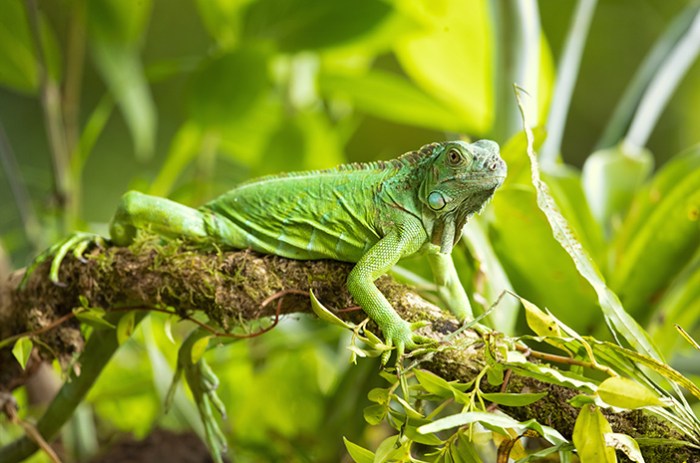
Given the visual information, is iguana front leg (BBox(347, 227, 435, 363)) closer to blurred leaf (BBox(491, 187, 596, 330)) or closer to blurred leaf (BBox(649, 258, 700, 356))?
blurred leaf (BBox(491, 187, 596, 330))

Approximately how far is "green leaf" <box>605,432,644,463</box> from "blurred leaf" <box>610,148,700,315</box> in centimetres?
90

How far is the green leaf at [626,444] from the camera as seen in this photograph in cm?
107

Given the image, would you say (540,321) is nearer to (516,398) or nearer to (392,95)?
(516,398)

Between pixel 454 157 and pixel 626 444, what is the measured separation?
0.71 metres

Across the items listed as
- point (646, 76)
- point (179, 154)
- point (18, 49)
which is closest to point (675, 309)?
point (646, 76)

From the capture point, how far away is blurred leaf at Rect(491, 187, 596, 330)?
71.7 inches

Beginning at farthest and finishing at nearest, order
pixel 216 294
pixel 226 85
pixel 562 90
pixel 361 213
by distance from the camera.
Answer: pixel 226 85
pixel 562 90
pixel 361 213
pixel 216 294

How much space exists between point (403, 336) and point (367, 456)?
245 millimetres

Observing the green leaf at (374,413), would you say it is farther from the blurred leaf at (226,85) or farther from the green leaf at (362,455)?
the blurred leaf at (226,85)

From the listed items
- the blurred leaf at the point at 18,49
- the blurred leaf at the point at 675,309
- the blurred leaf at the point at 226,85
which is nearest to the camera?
the blurred leaf at the point at 675,309

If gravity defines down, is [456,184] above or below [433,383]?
above

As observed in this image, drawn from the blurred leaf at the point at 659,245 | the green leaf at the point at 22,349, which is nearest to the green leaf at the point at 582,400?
the blurred leaf at the point at 659,245

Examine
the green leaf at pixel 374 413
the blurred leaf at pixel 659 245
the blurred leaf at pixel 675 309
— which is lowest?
the blurred leaf at pixel 675 309

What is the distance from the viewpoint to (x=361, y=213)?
1.64 metres
